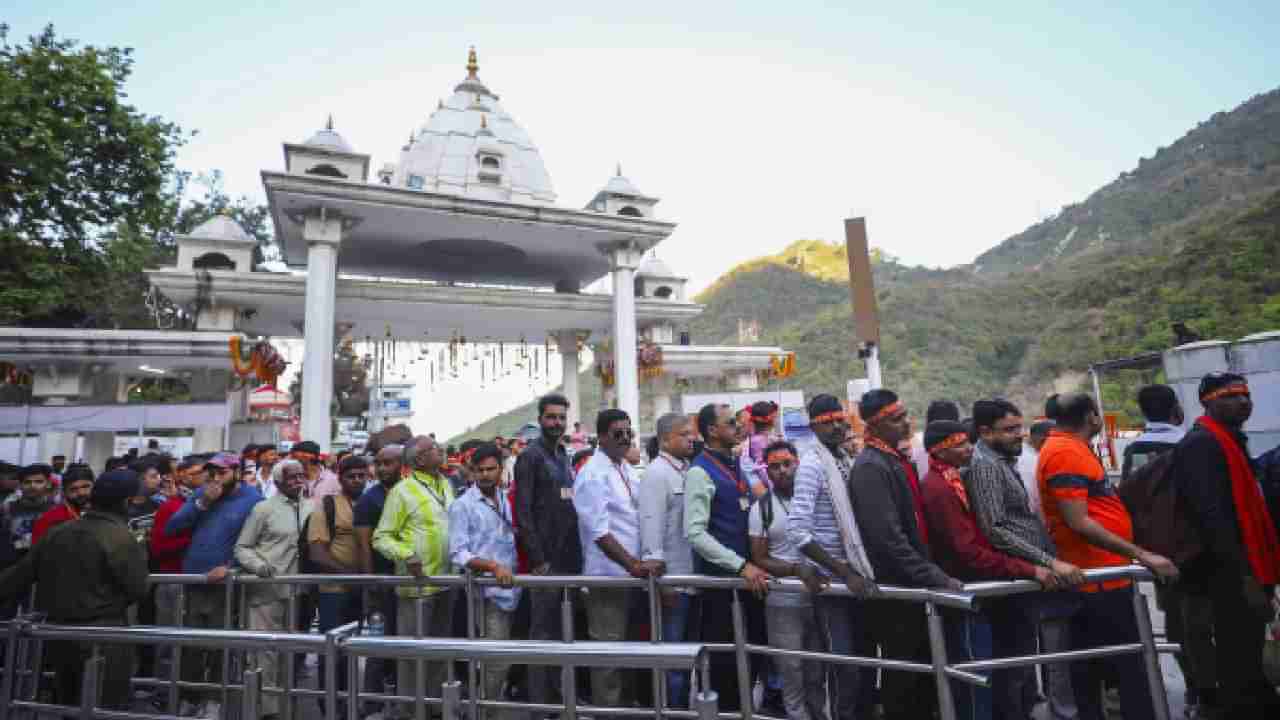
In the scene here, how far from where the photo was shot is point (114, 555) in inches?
148

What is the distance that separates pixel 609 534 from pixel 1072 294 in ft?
152

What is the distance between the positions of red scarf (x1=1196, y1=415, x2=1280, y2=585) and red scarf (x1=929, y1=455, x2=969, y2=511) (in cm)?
120

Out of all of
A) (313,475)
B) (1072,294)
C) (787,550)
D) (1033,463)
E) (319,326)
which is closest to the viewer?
(787,550)

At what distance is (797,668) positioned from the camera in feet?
12.0

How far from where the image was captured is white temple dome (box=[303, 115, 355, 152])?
49.4 ft

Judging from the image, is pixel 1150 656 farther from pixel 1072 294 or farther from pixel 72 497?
pixel 1072 294

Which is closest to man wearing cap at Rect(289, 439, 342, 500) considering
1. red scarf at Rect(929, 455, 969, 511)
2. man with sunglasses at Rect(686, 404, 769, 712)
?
man with sunglasses at Rect(686, 404, 769, 712)

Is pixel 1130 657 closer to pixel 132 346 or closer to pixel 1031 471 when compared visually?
pixel 1031 471

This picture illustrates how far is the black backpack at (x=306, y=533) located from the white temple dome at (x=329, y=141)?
1253cm

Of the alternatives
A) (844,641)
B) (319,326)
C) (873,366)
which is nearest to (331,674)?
(844,641)

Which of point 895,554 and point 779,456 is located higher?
point 779,456

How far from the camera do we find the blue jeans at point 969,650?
3.17 meters

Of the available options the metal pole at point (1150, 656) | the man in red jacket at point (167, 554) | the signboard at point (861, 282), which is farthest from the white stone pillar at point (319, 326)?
the metal pole at point (1150, 656)

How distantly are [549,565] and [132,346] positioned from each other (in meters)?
14.8
